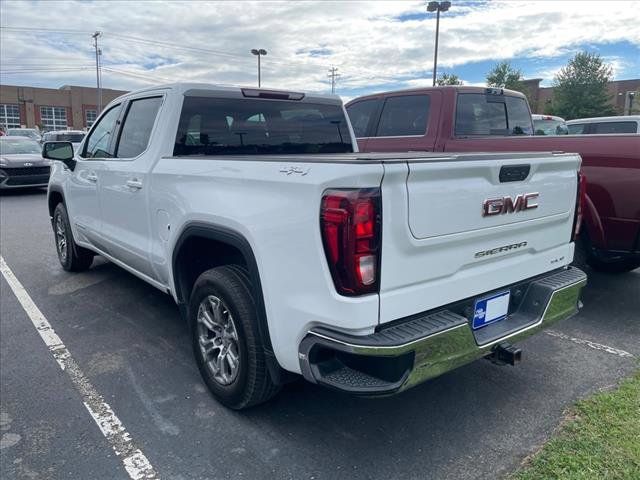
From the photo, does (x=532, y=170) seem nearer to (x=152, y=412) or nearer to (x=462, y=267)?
(x=462, y=267)

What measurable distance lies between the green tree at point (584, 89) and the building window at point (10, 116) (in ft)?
216

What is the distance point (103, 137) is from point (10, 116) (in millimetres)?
77350

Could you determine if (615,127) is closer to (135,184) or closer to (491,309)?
(491,309)

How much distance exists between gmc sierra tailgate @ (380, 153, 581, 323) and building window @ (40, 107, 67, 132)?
262ft

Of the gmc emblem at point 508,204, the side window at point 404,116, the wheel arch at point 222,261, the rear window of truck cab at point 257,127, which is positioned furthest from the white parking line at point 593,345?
the side window at point 404,116

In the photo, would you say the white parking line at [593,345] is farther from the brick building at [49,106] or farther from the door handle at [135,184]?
the brick building at [49,106]

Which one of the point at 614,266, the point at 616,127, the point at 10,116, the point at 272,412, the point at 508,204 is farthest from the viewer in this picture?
the point at 10,116

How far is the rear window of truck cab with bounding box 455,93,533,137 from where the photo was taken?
→ 6090mm

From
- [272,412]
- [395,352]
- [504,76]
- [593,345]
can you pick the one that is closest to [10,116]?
[504,76]

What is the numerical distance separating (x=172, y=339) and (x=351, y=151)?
2.27 m

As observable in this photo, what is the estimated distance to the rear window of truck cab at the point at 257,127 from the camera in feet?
12.8

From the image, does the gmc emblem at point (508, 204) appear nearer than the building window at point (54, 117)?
Yes

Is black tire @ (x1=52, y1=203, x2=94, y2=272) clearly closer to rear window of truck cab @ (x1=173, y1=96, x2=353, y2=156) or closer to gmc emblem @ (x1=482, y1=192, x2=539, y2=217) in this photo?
rear window of truck cab @ (x1=173, y1=96, x2=353, y2=156)

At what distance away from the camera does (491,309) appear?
9.42 feet
